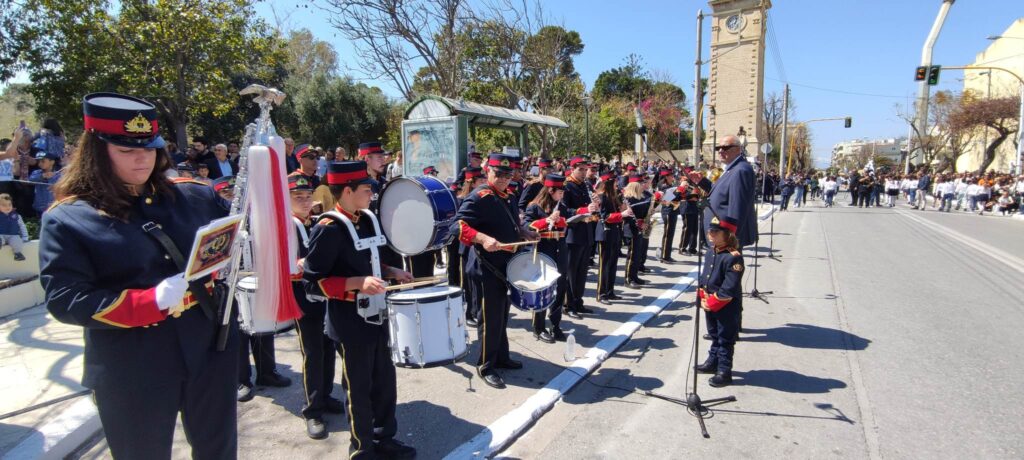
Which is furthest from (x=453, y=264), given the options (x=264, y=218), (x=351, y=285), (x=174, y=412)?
(x=174, y=412)

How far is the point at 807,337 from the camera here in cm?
654

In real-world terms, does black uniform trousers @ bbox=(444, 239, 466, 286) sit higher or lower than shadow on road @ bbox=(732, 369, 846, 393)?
higher

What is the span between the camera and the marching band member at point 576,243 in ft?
23.6

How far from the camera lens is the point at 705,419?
438 cm

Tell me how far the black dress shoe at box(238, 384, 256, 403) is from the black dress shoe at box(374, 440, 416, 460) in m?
1.68

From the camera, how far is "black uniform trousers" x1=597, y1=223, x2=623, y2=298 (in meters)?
7.91

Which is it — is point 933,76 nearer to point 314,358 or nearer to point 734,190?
point 734,190

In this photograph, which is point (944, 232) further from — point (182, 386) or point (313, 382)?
point (182, 386)

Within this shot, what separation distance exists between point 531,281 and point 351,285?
2051 millimetres

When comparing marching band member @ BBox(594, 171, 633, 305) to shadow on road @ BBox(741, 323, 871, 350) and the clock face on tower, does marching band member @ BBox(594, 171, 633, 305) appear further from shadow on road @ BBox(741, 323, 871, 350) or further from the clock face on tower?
the clock face on tower

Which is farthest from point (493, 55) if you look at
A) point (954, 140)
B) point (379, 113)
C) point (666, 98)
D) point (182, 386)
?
point (954, 140)

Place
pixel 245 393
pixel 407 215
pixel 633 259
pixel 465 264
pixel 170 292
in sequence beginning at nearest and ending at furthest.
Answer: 1. pixel 170 292
2. pixel 407 215
3. pixel 245 393
4. pixel 465 264
5. pixel 633 259

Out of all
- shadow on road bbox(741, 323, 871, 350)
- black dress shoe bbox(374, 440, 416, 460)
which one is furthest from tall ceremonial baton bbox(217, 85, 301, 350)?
shadow on road bbox(741, 323, 871, 350)

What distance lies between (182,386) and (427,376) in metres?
2.97
